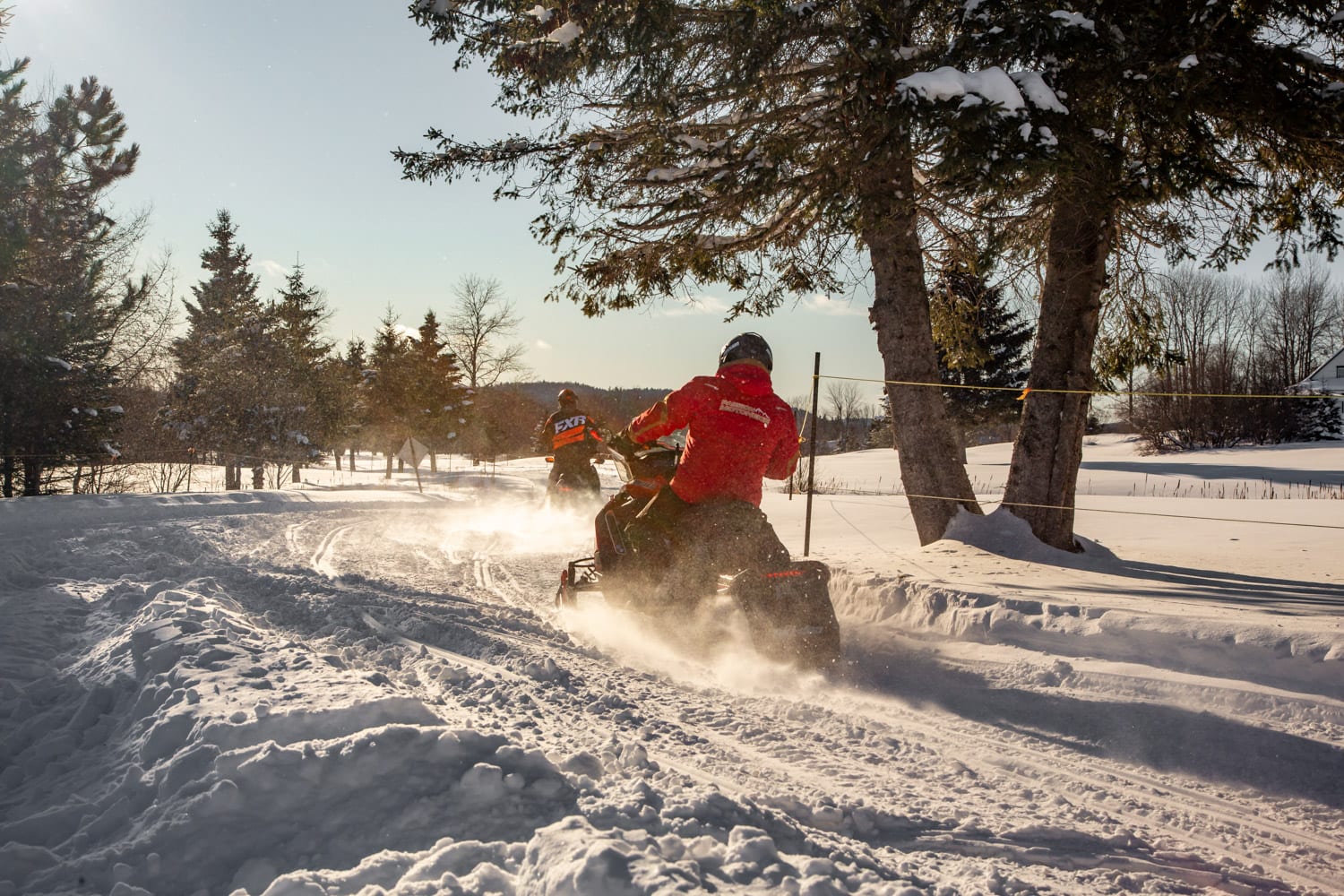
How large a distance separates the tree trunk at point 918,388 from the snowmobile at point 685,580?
3.26 meters

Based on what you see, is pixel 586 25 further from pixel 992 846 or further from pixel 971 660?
pixel 992 846

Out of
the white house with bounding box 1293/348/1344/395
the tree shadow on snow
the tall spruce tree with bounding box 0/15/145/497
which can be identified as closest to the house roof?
the white house with bounding box 1293/348/1344/395

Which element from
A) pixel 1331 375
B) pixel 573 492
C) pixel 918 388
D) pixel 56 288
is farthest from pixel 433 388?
pixel 1331 375

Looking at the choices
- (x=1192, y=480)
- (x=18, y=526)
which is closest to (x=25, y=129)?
(x=18, y=526)

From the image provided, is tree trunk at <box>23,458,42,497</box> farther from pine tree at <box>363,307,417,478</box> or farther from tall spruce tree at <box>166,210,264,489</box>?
pine tree at <box>363,307,417,478</box>

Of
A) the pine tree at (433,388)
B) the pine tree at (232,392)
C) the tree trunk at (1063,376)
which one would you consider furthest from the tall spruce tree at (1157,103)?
the pine tree at (433,388)

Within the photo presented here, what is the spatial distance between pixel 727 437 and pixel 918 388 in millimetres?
4032

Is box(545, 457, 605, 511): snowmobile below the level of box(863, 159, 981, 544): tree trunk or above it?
below

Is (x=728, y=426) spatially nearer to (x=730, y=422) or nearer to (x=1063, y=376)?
(x=730, y=422)

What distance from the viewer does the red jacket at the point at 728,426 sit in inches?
185

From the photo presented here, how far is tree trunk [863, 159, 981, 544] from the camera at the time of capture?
7.95 metres

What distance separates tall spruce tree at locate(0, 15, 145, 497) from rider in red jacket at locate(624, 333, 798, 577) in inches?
738

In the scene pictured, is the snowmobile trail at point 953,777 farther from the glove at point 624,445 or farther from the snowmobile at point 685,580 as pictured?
the glove at point 624,445

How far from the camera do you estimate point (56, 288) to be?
1959 cm
